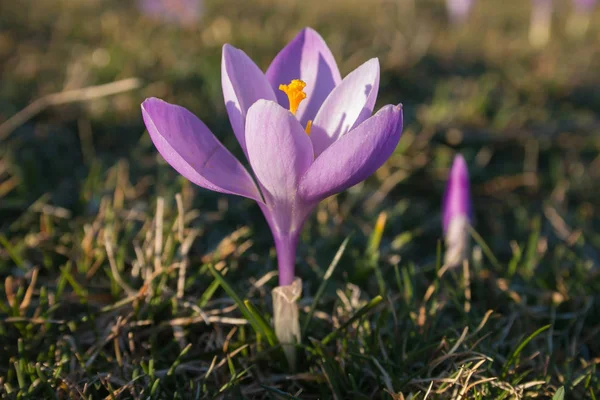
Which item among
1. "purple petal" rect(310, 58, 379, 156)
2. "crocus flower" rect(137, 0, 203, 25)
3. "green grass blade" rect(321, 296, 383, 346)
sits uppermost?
"crocus flower" rect(137, 0, 203, 25)

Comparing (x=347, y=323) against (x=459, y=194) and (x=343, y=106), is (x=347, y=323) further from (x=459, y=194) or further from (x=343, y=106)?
(x=459, y=194)

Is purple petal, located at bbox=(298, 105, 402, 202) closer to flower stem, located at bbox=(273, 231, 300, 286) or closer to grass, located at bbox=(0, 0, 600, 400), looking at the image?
flower stem, located at bbox=(273, 231, 300, 286)

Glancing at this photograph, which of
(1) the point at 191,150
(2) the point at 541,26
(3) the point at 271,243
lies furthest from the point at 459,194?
(2) the point at 541,26

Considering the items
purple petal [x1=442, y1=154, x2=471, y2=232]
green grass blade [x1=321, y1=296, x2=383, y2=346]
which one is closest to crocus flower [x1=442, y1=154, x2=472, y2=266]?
purple petal [x1=442, y1=154, x2=471, y2=232]

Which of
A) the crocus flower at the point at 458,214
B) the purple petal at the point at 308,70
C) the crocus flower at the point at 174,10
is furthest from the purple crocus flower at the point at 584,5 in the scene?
the purple petal at the point at 308,70

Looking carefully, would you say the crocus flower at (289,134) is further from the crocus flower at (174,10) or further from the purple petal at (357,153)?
the crocus flower at (174,10)
